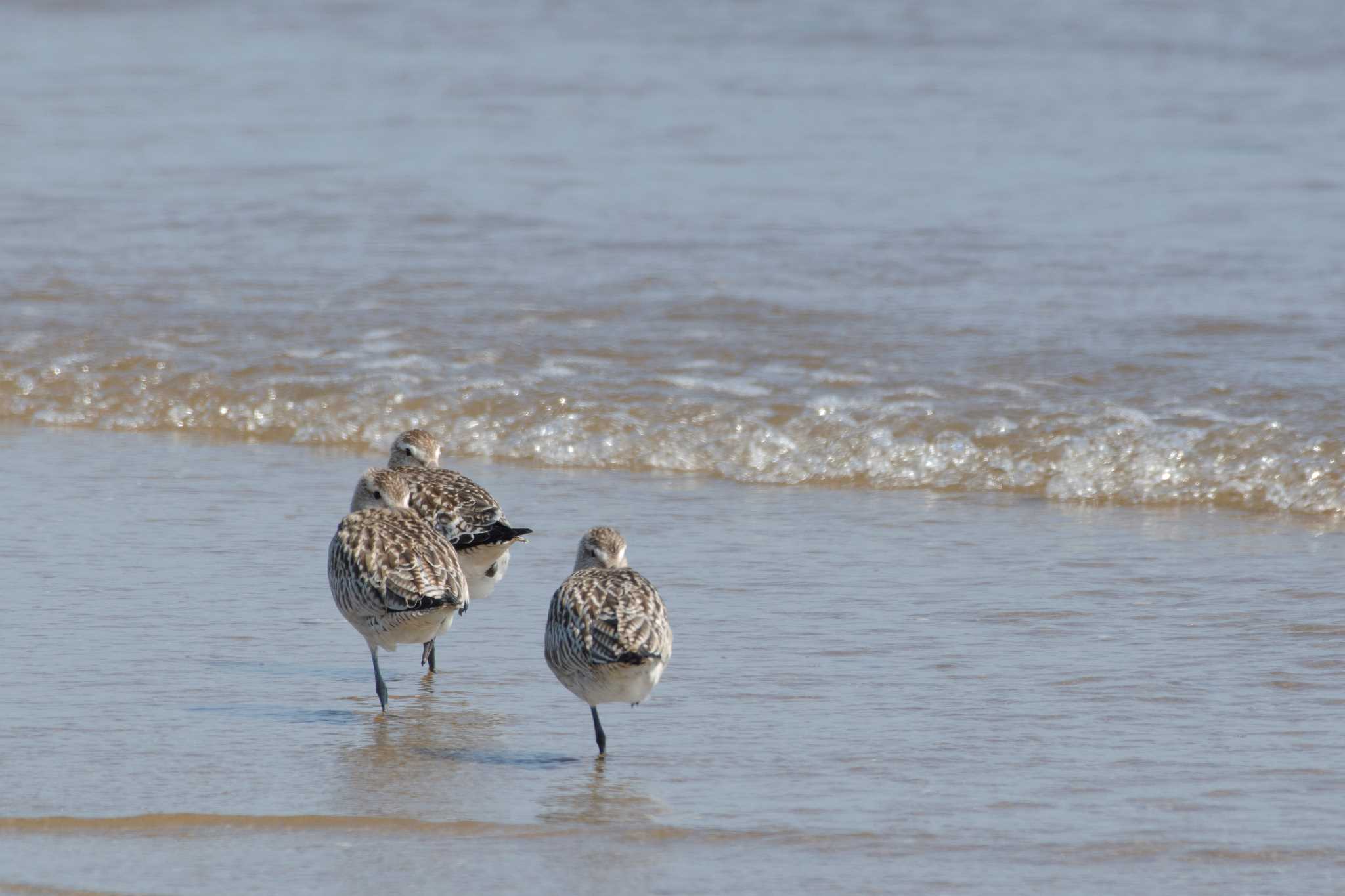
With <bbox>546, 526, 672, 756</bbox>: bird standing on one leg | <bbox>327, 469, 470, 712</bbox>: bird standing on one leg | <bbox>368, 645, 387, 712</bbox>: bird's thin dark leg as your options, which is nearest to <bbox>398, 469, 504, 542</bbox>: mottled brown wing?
<bbox>327, 469, 470, 712</bbox>: bird standing on one leg

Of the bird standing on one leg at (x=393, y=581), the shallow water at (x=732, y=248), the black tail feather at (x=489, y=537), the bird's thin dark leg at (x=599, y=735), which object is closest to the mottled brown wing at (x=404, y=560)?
the bird standing on one leg at (x=393, y=581)

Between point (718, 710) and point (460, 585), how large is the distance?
79 centimetres

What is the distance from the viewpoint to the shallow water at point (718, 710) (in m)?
4.54

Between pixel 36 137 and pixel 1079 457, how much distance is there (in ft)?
35.2

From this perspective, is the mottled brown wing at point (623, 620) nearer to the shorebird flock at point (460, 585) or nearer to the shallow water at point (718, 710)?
the shorebird flock at point (460, 585)

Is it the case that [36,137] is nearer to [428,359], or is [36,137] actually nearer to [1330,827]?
[428,359]

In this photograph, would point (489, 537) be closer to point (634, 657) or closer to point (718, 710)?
point (718, 710)

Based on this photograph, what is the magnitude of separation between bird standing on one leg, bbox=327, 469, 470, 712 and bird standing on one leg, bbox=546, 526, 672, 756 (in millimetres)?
415

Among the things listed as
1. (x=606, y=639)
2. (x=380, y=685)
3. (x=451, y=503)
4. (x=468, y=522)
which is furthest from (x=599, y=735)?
(x=451, y=503)

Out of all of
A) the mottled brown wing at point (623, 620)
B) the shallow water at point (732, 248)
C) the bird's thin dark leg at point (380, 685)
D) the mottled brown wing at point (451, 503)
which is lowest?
the bird's thin dark leg at point (380, 685)

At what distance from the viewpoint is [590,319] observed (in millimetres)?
10781

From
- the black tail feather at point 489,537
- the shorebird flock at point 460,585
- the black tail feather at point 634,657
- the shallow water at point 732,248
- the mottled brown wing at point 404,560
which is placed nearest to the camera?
the black tail feather at point 634,657

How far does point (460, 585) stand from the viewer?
5.64 metres

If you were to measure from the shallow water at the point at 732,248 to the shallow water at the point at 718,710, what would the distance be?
33.0 inches
